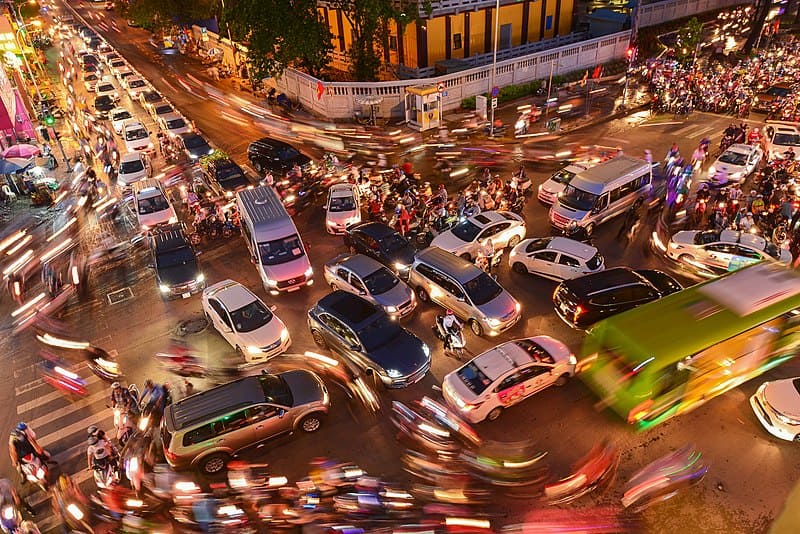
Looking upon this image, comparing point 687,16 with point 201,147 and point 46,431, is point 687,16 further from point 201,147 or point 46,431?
point 46,431

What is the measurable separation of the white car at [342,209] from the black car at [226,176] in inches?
207

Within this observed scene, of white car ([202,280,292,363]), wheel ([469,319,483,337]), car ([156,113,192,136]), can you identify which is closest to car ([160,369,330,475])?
white car ([202,280,292,363])

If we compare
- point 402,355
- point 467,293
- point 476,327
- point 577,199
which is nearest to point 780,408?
point 476,327

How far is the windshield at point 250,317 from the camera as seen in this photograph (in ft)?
49.4

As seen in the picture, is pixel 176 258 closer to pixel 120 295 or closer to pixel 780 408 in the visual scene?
pixel 120 295

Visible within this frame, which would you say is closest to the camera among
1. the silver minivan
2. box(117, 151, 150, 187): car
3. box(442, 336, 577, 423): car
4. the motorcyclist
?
the motorcyclist

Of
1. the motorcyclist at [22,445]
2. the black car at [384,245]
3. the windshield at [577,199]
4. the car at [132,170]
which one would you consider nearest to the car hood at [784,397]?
the windshield at [577,199]

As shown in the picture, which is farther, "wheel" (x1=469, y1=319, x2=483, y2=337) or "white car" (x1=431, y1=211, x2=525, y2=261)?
"white car" (x1=431, y1=211, x2=525, y2=261)

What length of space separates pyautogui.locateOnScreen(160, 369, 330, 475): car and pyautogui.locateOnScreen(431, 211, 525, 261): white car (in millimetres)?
8031

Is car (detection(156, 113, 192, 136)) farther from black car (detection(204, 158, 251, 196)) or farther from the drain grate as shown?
the drain grate

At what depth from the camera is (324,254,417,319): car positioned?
1608cm

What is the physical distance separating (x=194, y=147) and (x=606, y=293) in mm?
23446

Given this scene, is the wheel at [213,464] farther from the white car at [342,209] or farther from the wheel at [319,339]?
the white car at [342,209]

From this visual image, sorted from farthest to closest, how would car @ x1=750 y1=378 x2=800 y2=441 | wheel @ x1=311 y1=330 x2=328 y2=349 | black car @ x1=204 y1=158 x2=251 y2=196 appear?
black car @ x1=204 y1=158 x2=251 y2=196 < wheel @ x1=311 y1=330 x2=328 y2=349 < car @ x1=750 y1=378 x2=800 y2=441
